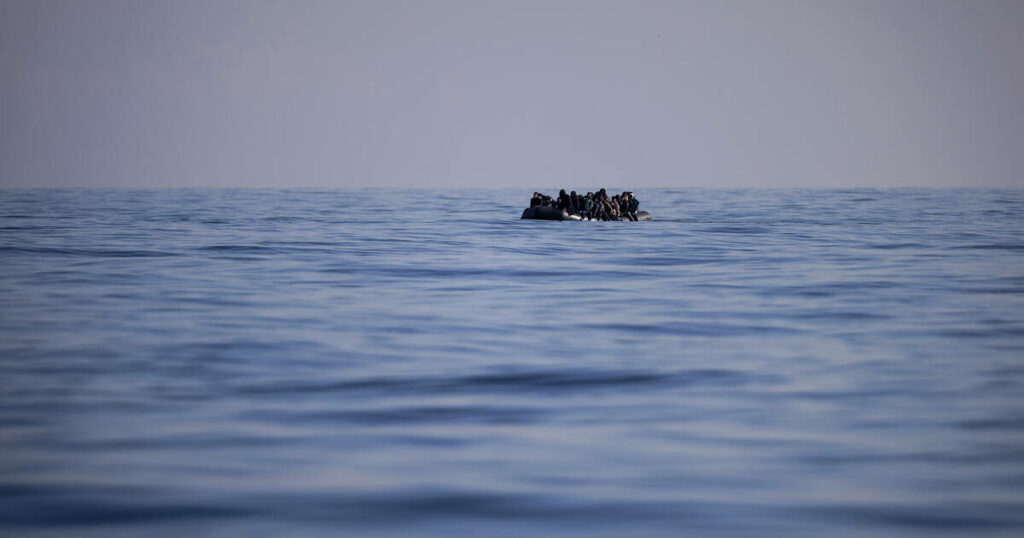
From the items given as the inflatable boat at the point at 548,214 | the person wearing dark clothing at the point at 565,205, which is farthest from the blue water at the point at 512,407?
the person wearing dark clothing at the point at 565,205

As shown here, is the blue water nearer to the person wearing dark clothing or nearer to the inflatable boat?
the inflatable boat

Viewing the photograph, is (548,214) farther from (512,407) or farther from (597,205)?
(512,407)

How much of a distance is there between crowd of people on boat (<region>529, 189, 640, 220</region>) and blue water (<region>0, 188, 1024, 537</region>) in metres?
27.3

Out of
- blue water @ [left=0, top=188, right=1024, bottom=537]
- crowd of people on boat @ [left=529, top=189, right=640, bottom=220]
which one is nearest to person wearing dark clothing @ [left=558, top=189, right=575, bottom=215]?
crowd of people on boat @ [left=529, top=189, right=640, bottom=220]

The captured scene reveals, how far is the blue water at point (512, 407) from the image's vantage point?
7.46m

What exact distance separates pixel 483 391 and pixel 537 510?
391 centimetres

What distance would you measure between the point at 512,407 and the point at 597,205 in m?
41.4

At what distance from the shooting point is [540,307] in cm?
1861

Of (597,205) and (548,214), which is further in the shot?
(597,205)

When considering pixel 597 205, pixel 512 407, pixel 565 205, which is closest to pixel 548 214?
pixel 565 205

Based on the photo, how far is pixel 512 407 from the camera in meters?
10.6

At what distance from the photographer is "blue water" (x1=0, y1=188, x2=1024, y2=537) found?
24.5 ft

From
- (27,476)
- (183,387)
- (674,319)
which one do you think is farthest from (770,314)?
(27,476)

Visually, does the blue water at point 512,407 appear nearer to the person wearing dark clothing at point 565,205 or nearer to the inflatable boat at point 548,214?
the inflatable boat at point 548,214
